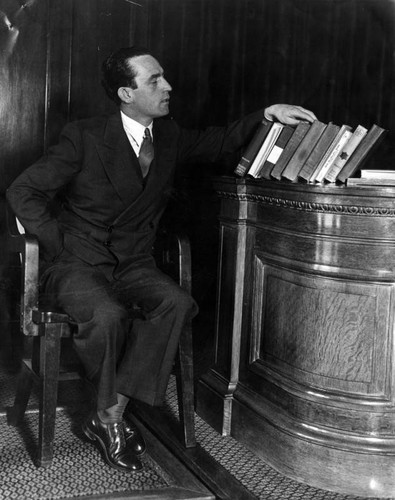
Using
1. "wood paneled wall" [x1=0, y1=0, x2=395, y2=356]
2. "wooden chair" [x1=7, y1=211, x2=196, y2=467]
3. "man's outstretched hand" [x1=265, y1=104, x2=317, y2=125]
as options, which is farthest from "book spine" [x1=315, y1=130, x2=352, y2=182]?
"wood paneled wall" [x1=0, y1=0, x2=395, y2=356]

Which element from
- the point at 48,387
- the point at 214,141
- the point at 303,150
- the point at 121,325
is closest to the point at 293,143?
the point at 303,150

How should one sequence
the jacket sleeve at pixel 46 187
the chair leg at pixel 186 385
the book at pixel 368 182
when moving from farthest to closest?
the chair leg at pixel 186 385, the jacket sleeve at pixel 46 187, the book at pixel 368 182

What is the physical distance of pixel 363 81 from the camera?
4660 mm

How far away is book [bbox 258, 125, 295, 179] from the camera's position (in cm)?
293

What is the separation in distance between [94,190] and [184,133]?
0.50 m

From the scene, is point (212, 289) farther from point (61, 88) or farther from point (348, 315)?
point (348, 315)

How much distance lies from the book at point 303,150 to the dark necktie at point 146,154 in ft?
2.01

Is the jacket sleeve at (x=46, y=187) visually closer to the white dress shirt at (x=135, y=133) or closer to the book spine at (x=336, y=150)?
the white dress shirt at (x=135, y=133)

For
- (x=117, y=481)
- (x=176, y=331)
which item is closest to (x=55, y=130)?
(x=176, y=331)

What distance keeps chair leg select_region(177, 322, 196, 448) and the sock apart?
9.9 inches

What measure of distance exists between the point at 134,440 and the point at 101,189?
3.24 feet

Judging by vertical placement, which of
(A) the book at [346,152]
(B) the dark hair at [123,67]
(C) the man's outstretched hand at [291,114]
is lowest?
(A) the book at [346,152]

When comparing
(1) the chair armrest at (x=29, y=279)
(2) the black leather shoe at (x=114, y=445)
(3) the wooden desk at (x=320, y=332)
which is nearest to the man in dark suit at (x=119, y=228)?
(2) the black leather shoe at (x=114, y=445)

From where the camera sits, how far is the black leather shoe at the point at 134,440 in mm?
2936
